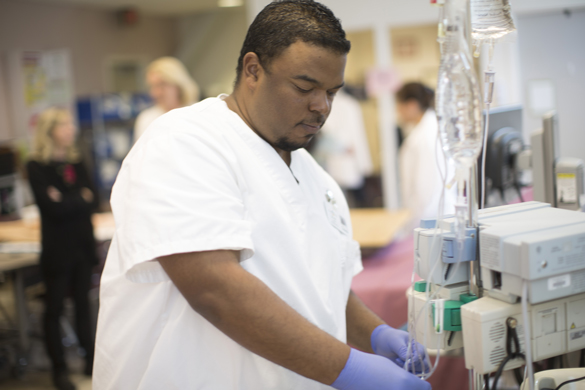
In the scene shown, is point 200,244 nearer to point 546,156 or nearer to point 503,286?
point 503,286

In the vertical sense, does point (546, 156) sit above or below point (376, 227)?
above

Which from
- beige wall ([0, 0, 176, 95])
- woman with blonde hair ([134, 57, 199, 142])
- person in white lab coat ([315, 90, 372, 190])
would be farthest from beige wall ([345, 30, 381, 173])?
beige wall ([0, 0, 176, 95])

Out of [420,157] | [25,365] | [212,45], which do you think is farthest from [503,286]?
[212,45]

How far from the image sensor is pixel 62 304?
285 cm

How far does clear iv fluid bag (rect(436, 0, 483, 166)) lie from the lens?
2.72 ft

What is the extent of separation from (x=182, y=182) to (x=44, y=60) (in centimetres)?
582

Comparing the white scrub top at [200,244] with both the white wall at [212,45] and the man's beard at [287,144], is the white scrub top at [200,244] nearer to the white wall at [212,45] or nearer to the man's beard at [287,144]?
the man's beard at [287,144]

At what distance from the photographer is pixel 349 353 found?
97 cm

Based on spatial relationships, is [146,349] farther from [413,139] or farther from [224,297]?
[413,139]

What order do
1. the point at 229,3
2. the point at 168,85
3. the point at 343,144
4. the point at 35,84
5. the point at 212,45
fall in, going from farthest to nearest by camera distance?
the point at 212,45
the point at 229,3
the point at 35,84
the point at 343,144
the point at 168,85

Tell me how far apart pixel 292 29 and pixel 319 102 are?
0.49 feet

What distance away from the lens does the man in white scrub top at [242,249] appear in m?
0.89

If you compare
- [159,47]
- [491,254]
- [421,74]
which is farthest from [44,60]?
[491,254]

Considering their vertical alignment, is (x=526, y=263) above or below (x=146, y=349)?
above
